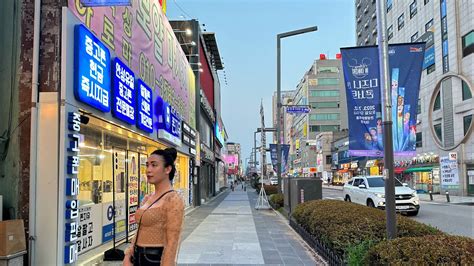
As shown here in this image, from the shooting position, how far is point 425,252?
15.4ft

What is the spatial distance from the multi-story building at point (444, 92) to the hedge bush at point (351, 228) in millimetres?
30899

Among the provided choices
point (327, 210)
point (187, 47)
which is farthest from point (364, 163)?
point (327, 210)

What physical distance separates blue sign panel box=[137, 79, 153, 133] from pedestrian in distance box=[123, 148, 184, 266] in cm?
738

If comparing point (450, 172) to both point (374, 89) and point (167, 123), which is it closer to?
point (167, 123)

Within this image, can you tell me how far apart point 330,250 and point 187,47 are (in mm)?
20635

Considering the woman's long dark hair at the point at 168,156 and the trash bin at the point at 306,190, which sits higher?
the woman's long dark hair at the point at 168,156

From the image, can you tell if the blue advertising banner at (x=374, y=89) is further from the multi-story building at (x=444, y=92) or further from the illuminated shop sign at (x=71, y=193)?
the multi-story building at (x=444, y=92)

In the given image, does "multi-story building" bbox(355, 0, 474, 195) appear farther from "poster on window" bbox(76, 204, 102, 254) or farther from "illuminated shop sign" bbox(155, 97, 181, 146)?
"poster on window" bbox(76, 204, 102, 254)

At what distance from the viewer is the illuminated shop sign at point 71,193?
20.5 ft

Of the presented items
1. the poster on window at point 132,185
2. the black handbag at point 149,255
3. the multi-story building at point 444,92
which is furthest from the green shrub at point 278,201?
the multi-story building at point 444,92

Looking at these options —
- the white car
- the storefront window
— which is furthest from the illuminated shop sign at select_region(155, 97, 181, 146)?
the white car

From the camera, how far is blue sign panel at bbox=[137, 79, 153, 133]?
10.8 meters

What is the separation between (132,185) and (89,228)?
3.08m

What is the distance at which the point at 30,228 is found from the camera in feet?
19.8
